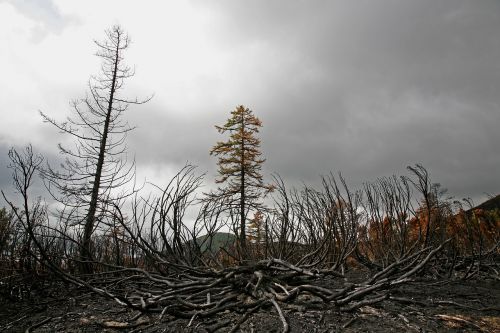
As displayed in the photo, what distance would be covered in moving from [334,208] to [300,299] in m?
1.26

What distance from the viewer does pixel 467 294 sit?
3287 millimetres

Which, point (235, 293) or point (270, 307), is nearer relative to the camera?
point (270, 307)

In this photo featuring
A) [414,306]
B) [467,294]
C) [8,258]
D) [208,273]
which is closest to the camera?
[414,306]

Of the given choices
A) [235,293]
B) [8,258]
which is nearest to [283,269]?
[235,293]

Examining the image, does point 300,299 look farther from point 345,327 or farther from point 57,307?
point 57,307

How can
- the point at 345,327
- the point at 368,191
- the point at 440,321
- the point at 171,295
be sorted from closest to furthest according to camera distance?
1. the point at 345,327
2. the point at 440,321
3. the point at 171,295
4. the point at 368,191

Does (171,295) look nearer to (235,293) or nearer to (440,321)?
(235,293)

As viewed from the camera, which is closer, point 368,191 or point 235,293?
point 235,293

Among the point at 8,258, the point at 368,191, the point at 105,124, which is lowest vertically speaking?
the point at 8,258

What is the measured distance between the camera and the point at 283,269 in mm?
2779

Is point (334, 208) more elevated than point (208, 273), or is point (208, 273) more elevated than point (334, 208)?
point (334, 208)

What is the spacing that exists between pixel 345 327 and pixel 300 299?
0.61 meters

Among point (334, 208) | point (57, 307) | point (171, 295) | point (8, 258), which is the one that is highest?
point (334, 208)

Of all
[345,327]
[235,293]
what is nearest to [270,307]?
[235,293]
